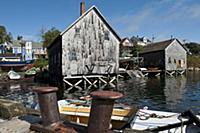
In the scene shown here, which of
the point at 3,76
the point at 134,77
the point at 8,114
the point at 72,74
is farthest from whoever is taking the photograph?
the point at 134,77

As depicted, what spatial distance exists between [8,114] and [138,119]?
459 cm

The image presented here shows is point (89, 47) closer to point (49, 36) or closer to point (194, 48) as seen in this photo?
point (49, 36)

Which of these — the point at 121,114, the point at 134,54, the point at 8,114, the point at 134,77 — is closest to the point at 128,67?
the point at 134,77

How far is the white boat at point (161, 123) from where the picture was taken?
6973 mm

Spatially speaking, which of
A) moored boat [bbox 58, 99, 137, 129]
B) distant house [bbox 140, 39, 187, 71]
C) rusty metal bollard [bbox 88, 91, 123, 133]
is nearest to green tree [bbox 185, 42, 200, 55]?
distant house [bbox 140, 39, 187, 71]

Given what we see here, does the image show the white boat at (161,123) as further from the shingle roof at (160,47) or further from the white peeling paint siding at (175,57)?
the shingle roof at (160,47)

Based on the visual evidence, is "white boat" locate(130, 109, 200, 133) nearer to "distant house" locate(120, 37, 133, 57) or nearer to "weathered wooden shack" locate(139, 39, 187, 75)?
"weathered wooden shack" locate(139, 39, 187, 75)

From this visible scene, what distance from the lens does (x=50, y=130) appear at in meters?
3.76

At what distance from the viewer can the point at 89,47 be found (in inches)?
1180

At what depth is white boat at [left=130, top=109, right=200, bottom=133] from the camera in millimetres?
6973

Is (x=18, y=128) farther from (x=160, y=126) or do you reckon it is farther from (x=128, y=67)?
(x=128, y=67)

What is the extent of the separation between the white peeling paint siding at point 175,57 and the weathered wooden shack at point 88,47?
25.3 meters

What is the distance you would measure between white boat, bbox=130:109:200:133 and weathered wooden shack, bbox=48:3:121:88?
2040 centimetres

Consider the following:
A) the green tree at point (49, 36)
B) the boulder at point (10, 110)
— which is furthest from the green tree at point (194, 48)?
the boulder at point (10, 110)
